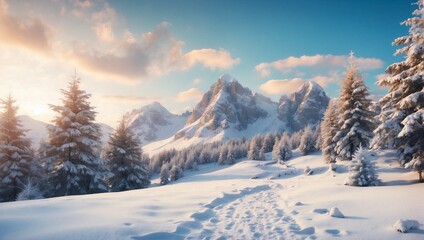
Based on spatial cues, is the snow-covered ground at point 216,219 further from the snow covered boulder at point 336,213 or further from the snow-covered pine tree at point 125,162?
the snow-covered pine tree at point 125,162

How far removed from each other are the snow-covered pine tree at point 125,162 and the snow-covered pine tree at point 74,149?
3698 mm

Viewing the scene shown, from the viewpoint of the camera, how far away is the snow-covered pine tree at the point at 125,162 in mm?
22766

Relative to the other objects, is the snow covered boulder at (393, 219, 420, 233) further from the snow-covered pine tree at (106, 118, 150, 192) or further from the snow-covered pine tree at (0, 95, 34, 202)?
the snow-covered pine tree at (0, 95, 34, 202)

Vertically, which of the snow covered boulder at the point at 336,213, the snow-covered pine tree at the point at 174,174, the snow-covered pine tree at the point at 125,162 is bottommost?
the snow-covered pine tree at the point at 174,174

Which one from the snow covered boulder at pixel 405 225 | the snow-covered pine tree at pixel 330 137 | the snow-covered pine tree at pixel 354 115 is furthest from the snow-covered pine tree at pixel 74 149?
the snow-covered pine tree at pixel 330 137

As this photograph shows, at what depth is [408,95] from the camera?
12.5m

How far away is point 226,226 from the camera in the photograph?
7.18 metres

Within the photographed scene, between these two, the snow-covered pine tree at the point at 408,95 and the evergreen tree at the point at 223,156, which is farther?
the evergreen tree at the point at 223,156

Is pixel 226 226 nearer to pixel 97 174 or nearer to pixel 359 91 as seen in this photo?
pixel 97 174

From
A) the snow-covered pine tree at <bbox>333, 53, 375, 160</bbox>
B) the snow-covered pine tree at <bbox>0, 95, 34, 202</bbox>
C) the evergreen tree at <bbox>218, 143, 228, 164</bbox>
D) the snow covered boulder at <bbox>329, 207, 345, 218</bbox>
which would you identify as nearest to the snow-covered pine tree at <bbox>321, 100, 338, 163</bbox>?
the snow-covered pine tree at <bbox>333, 53, 375, 160</bbox>

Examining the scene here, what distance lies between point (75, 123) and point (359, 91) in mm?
27704

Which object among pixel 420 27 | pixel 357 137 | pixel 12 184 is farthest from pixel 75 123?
pixel 357 137

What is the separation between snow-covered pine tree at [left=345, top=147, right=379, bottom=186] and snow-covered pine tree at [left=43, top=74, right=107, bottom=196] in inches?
686

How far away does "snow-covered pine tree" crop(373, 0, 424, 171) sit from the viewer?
38.1 ft
